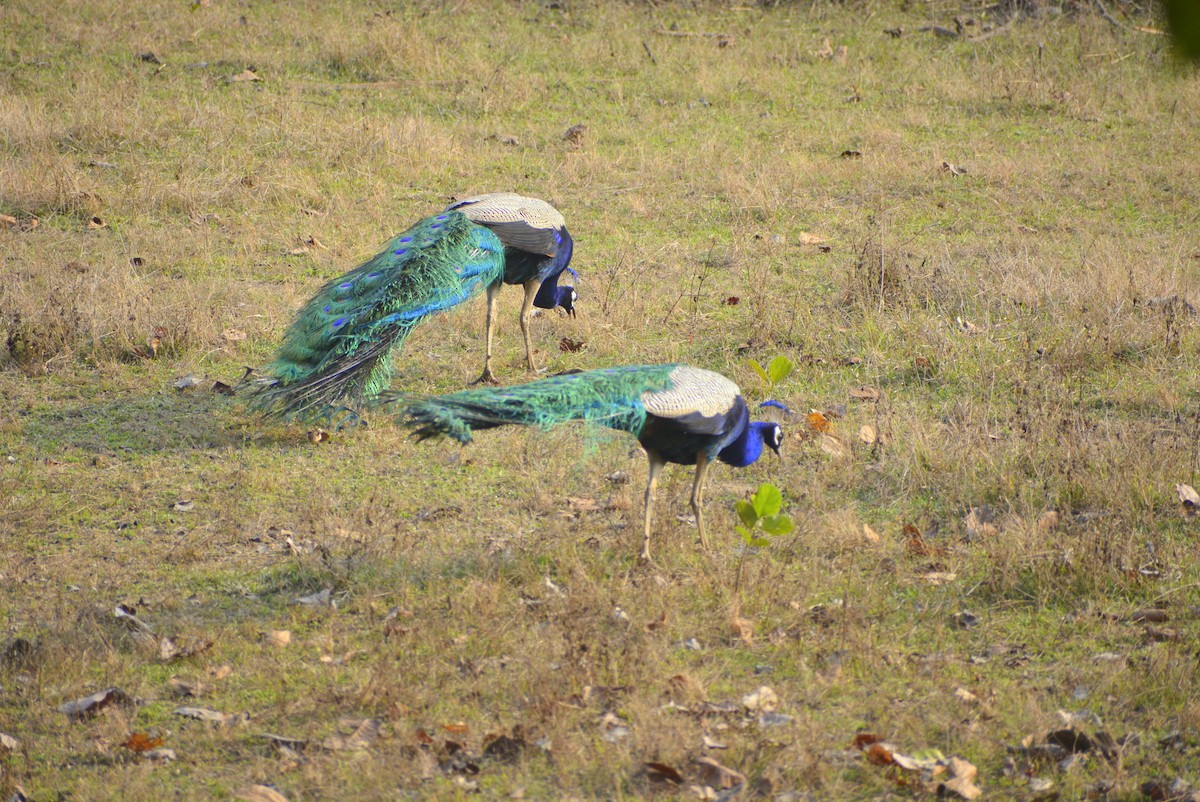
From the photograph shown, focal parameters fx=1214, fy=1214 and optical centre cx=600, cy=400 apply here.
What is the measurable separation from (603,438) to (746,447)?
670 millimetres

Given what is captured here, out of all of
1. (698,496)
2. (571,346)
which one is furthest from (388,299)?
(698,496)

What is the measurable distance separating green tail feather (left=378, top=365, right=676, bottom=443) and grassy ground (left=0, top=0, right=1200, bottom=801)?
69 centimetres

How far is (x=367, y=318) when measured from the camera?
6383mm

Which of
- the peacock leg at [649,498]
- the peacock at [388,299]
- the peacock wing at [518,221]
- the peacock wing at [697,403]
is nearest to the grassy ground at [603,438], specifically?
the peacock leg at [649,498]

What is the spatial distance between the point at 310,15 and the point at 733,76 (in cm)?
483

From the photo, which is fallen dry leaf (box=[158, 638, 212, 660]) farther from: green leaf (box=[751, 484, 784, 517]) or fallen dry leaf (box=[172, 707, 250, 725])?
green leaf (box=[751, 484, 784, 517])

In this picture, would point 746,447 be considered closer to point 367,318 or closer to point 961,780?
point 961,780

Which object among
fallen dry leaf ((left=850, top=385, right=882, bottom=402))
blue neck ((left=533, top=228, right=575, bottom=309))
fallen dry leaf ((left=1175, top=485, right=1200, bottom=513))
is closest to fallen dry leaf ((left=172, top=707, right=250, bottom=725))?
blue neck ((left=533, top=228, right=575, bottom=309))

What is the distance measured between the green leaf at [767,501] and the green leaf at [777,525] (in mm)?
32

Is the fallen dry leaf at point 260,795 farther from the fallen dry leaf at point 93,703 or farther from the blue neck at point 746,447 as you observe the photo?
the blue neck at point 746,447

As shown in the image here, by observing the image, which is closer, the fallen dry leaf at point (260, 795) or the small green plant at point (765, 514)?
the fallen dry leaf at point (260, 795)

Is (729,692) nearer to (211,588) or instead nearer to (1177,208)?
(211,588)

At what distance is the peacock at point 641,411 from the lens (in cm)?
476

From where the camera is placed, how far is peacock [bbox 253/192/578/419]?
6297mm
